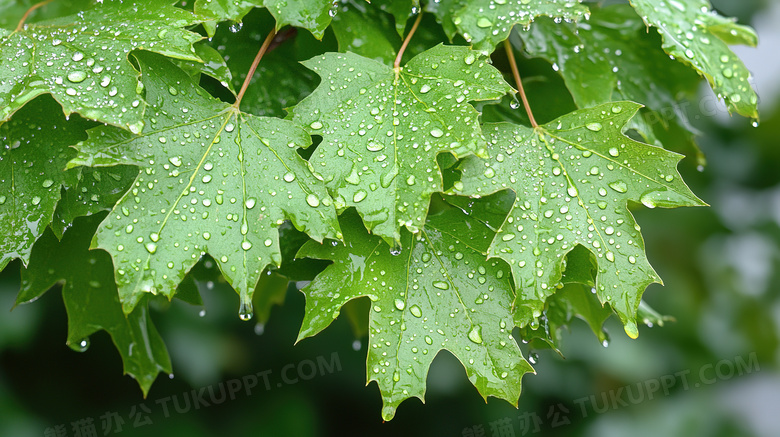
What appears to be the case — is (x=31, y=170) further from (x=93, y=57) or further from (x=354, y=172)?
(x=354, y=172)

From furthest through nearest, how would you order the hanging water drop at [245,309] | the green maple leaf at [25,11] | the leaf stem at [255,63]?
the green maple leaf at [25,11], the leaf stem at [255,63], the hanging water drop at [245,309]

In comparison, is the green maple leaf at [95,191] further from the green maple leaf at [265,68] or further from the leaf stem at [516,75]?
the leaf stem at [516,75]

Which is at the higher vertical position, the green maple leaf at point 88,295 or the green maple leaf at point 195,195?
the green maple leaf at point 195,195

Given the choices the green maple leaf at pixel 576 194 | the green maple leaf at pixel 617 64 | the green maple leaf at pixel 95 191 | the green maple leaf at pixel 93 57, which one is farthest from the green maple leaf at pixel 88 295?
the green maple leaf at pixel 617 64

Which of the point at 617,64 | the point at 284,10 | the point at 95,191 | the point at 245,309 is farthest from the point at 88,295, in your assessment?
the point at 617,64

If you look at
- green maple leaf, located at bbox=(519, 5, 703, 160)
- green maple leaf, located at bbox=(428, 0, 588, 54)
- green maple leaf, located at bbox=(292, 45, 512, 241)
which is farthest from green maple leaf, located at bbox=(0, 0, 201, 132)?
green maple leaf, located at bbox=(519, 5, 703, 160)

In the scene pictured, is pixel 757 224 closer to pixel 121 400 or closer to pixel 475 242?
pixel 475 242

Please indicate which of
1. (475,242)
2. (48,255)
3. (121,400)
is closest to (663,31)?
(475,242)
